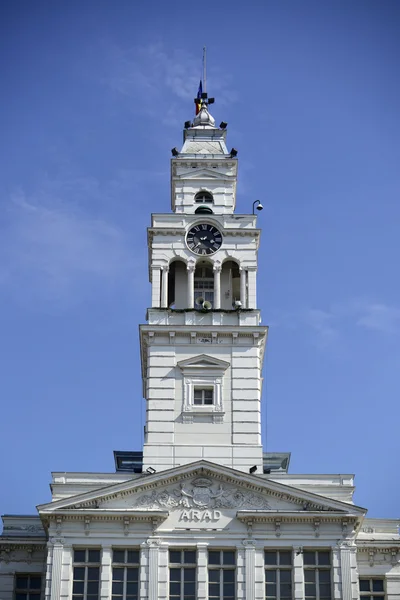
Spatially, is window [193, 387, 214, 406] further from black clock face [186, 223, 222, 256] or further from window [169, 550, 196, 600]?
window [169, 550, 196, 600]

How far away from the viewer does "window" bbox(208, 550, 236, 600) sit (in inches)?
2219

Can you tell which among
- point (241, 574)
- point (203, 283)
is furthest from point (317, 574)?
point (203, 283)

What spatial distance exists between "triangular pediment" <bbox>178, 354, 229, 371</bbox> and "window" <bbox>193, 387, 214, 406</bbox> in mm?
1123

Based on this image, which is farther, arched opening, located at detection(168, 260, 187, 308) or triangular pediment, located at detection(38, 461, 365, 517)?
arched opening, located at detection(168, 260, 187, 308)

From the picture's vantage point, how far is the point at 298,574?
185ft

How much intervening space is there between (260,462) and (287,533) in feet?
16.1

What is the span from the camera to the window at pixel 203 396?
207 feet

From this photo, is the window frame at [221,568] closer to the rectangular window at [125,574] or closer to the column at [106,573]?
the rectangular window at [125,574]

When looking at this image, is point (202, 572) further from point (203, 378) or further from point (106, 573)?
point (203, 378)

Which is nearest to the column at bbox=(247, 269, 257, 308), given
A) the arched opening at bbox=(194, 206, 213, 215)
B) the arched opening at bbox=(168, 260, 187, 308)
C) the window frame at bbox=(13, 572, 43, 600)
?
the arched opening at bbox=(168, 260, 187, 308)

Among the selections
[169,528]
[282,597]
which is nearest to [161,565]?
[169,528]

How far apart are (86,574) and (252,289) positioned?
60.0 ft

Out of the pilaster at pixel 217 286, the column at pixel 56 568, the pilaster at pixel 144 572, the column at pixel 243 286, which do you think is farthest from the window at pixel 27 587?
the column at pixel 243 286

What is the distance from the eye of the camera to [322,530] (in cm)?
5728
